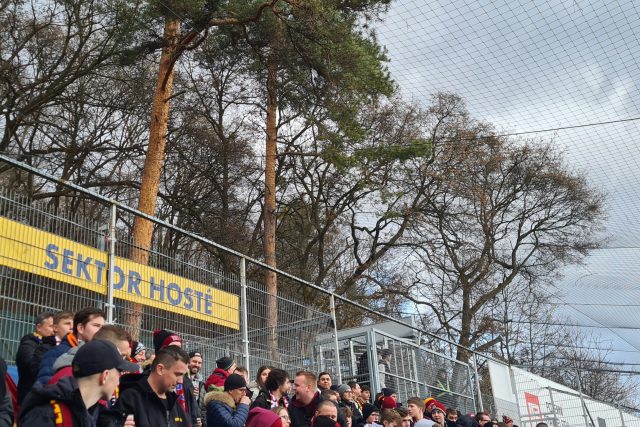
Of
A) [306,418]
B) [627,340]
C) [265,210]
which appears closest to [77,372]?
[306,418]

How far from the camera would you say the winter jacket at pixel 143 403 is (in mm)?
4609

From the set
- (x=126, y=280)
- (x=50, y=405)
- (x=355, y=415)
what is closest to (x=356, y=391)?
(x=355, y=415)

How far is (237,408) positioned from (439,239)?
22074mm

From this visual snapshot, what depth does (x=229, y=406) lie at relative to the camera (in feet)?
19.9

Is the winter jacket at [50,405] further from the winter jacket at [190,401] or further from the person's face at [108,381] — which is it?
A: the winter jacket at [190,401]

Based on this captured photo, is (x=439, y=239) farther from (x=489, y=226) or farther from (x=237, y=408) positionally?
(x=237, y=408)

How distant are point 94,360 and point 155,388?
4.45 ft

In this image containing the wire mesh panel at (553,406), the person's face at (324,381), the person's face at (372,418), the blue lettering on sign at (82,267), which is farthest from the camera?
the wire mesh panel at (553,406)

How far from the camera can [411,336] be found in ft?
53.6

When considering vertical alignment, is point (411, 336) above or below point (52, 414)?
above

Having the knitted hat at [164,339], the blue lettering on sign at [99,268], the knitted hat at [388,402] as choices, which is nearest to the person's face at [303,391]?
the knitted hat at [164,339]

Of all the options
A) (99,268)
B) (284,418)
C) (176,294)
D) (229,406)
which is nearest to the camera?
(284,418)

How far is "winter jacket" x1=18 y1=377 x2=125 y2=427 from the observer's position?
3268 millimetres

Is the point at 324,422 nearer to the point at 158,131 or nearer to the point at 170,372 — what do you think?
the point at 170,372
